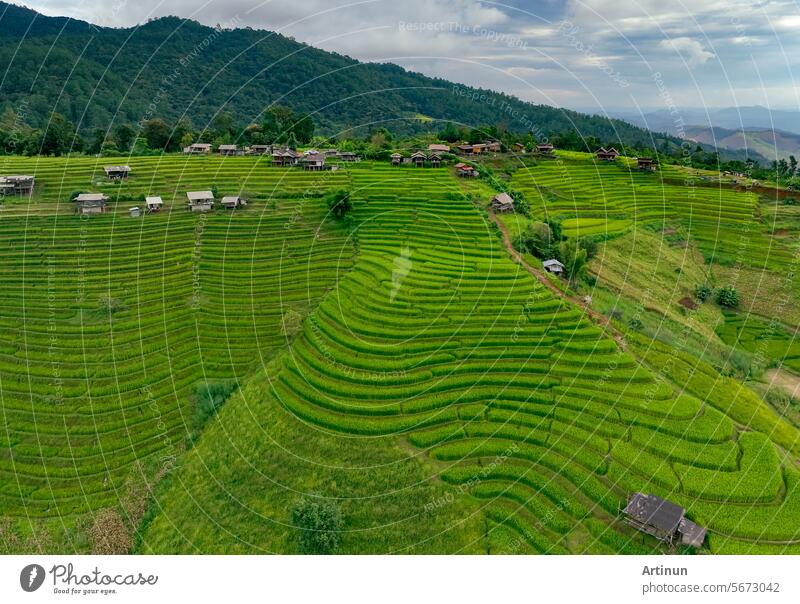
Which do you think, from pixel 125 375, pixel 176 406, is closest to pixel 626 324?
pixel 176 406

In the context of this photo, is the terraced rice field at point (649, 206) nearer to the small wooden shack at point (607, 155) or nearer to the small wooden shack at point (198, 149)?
the small wooden shack at point (607, 155)

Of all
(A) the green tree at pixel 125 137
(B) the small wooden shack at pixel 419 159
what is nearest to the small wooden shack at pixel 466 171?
(B) the small wooden shack at pixel 419 159

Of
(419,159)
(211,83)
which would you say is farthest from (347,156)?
(211,83)

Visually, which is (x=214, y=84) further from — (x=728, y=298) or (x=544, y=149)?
(x=728, y=298)

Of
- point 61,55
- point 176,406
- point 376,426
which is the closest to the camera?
point 376,426

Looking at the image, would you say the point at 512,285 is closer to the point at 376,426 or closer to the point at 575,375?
the point at 575,375
